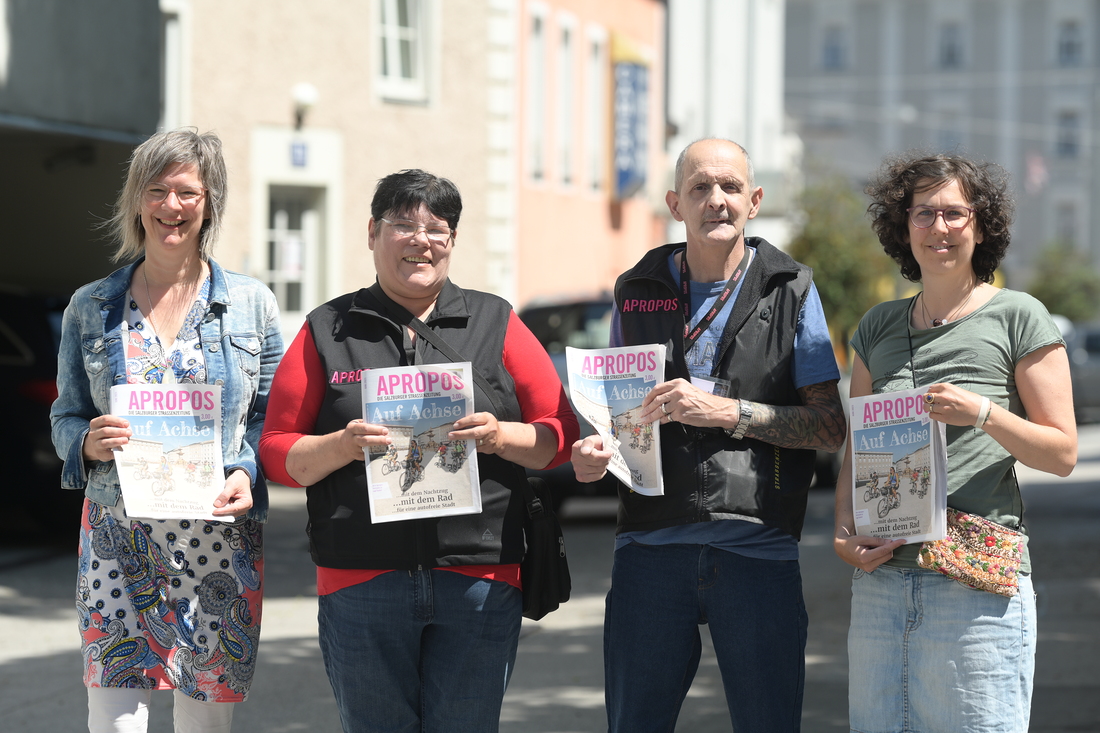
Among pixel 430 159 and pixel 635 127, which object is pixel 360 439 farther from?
pixel 635 127

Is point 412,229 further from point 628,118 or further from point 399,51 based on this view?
point 628,118

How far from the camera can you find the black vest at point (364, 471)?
340cm

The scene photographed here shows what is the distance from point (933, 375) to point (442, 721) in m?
1.54

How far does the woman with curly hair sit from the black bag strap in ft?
3.17

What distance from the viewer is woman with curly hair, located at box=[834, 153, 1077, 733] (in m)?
3.31

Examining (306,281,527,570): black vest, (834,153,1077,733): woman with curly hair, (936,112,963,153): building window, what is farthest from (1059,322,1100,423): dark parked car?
(936,112,963,153): building window

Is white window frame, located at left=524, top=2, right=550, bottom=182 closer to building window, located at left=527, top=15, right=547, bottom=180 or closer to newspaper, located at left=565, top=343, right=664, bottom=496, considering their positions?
building window, located at left=527, top=15, right=547, bottom=180

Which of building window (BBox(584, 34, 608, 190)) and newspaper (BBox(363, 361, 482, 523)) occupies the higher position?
building window (BBox(584, 34, 608, 190))

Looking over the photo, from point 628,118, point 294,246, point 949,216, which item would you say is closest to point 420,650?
point 949,216

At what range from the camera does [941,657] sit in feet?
10.9

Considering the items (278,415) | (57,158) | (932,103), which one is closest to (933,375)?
(278,415)

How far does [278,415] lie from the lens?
137 inches

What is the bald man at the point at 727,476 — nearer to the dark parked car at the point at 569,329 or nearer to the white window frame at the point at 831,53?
the dark parked car at the point at 569,329

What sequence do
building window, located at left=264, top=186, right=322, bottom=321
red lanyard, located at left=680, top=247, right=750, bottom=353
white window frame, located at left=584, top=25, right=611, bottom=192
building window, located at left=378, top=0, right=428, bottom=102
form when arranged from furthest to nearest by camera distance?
white window frame, located at left=584, top=25, right=611, bottom=192, building window, located at left=378, top=0, right=428, bottom=102, building window, located at left=264, top=186, right=322, bottom=321, red lanyard, located at left=680, top=247, right=750, bottom=353
